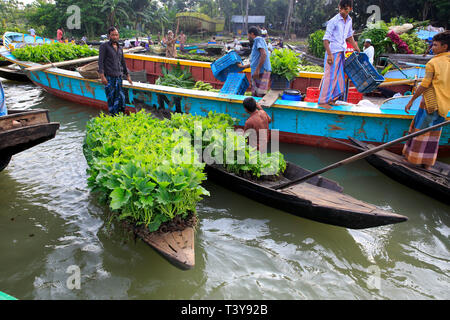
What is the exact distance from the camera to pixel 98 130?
167 inches

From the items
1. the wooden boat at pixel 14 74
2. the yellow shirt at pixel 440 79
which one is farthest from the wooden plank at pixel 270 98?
the wooden boat at pixel 14 74

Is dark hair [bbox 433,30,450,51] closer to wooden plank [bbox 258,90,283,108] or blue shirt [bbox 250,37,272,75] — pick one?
wooden plank [bbox 258,90,283,108]

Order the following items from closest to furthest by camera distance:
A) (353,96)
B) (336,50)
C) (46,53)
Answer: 1. (336,50)
2. (353,96)
3. (46,53)

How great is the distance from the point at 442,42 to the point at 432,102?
0.79 metres

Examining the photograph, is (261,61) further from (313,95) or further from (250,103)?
(250,103)

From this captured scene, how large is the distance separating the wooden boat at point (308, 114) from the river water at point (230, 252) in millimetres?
1064

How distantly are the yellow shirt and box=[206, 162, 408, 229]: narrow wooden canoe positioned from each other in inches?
74.9

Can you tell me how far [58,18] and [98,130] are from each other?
29.7 meters

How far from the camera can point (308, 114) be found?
5.65m

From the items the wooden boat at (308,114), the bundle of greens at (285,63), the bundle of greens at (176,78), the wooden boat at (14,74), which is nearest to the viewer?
the wooden boat at (308,114)

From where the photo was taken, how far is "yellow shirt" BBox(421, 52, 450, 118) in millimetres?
4059

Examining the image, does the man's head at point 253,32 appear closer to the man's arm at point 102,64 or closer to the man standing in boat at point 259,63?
the man standing in boat at point 259,63

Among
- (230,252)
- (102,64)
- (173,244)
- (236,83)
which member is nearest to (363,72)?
(236,83)

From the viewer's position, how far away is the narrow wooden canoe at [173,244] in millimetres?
2576
